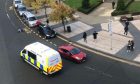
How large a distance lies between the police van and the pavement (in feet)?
27.6

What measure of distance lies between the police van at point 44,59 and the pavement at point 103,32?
27.6 feet

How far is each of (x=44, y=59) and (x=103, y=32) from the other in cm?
1566

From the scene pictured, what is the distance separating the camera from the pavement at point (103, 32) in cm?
4160

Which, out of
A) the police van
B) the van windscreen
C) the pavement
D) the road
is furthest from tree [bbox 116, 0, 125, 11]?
the van windscreen

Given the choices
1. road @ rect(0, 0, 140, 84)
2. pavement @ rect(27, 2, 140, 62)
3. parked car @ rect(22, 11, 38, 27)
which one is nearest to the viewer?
road @ rect(0, 0, 140, 84)

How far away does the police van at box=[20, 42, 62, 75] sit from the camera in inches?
1388

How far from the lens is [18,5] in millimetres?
64375

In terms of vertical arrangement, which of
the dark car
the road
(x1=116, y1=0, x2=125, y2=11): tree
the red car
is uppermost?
(x1=116, y1=0, x2=125, y2=11): tree

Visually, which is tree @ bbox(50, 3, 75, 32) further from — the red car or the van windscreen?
the van windscreen

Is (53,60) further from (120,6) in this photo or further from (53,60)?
(120,6)

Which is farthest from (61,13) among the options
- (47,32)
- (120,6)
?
(120,6)

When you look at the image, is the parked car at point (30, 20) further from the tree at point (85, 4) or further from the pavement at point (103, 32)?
the tree at point (85, 4)

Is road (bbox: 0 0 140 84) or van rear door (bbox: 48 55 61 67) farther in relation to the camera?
van rear door (bbox: 48 55 61 67)

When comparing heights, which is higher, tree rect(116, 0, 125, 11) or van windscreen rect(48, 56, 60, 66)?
tree rect(116, 0, 125, 11)
